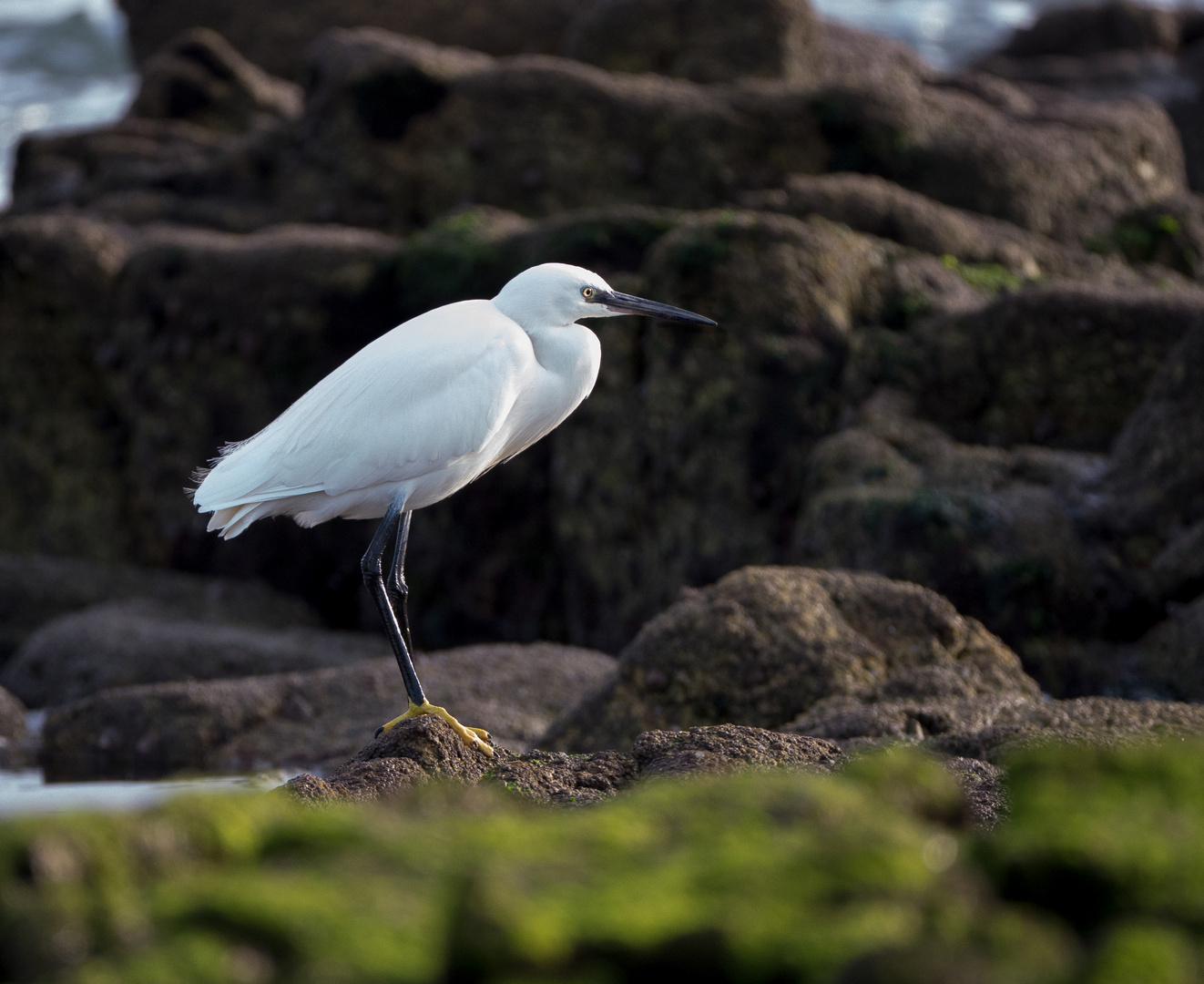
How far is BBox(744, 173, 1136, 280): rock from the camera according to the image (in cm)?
955

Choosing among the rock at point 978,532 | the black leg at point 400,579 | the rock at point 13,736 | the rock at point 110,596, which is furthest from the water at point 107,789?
the rock at point 110,596

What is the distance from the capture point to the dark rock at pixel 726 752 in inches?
138

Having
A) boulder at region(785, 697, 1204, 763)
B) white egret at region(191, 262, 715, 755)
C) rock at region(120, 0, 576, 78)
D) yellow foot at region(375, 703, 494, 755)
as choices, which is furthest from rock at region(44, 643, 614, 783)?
rock at region(120, 0, 576, 78)

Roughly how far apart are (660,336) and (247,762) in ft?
11.4

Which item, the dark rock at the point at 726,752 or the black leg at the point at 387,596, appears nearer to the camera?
the dark rock at the point at 726,752

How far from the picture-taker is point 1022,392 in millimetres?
7812

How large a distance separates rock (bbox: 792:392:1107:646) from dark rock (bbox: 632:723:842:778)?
272 centimetres

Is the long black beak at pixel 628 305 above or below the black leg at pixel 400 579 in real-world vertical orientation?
above

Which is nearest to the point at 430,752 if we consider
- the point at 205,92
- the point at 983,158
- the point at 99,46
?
the point at 983,158

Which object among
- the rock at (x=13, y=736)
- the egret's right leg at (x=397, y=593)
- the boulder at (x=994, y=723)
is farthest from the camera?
the rock at (x=13, y=736)

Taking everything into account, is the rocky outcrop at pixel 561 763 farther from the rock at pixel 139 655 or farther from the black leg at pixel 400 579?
the rock at pixel 139 655

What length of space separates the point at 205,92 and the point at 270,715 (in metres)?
13.9

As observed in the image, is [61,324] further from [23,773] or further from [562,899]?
[562,899]

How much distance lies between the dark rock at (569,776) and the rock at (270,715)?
240 centimetres
